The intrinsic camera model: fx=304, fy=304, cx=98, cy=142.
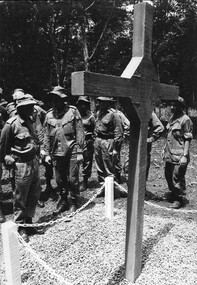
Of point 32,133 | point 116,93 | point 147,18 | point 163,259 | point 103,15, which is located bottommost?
point 163,259

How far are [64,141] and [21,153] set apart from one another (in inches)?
40.6

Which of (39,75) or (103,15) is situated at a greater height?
(103,15)

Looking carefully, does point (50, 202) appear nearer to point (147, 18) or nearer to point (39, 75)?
point (147, 18)

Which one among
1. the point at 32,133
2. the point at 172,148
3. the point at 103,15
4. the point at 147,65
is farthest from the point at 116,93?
the point at 103,15

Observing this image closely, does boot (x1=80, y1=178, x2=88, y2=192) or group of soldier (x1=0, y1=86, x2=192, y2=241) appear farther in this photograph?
boot (x1=80, y1=178, x2=88, y2=192)

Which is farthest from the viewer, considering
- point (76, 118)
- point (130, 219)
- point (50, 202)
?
point (50, 202)

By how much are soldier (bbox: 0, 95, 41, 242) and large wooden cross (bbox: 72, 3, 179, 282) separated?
1804 millimetres

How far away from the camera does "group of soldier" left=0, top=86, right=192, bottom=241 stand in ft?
14.6

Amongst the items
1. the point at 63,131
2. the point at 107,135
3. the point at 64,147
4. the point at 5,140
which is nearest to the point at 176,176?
the point at 107,135

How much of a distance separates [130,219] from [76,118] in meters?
2.51

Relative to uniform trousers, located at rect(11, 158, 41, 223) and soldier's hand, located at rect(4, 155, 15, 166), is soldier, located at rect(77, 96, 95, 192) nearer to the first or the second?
uniform trousers, located at rect(11, 158, 41, 223)

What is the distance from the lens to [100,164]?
6738mm

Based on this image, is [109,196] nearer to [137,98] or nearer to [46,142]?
[46,142]

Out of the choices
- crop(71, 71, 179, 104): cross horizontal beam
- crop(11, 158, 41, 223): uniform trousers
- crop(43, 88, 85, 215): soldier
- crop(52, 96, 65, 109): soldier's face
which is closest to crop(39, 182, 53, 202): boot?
crop(43, 88, 85, 215): soldier
